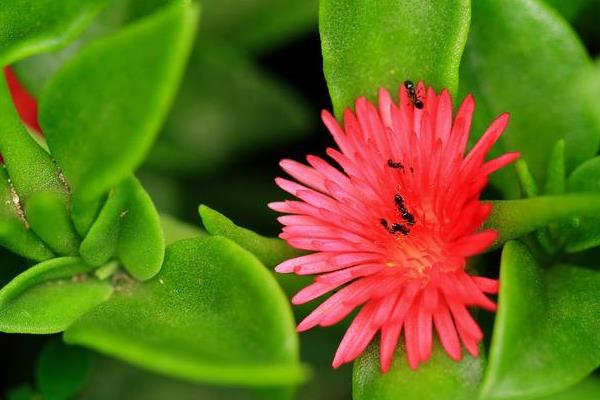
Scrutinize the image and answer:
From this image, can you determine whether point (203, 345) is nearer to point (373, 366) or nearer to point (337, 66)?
point (373, 366)

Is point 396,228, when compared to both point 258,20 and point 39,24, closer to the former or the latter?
point 39,24

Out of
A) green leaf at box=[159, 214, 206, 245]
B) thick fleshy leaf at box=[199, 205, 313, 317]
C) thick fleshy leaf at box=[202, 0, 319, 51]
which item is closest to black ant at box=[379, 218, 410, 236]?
thick fleshy leaf at box=[199, 205, 313, 317]

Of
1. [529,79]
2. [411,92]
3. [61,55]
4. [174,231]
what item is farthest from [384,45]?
[61,55]

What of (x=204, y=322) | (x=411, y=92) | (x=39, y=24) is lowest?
(x=204, y=322)

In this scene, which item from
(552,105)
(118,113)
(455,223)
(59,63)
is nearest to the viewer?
(118,113)

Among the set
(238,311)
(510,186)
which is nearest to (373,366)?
(238,311)

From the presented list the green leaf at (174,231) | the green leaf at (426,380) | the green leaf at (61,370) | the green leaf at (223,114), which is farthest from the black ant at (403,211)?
the green leaf at (223,114)

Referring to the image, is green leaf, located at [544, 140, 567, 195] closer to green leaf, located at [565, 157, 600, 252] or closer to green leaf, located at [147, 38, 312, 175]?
green leaf, located at [565, 157, 600, 252]
